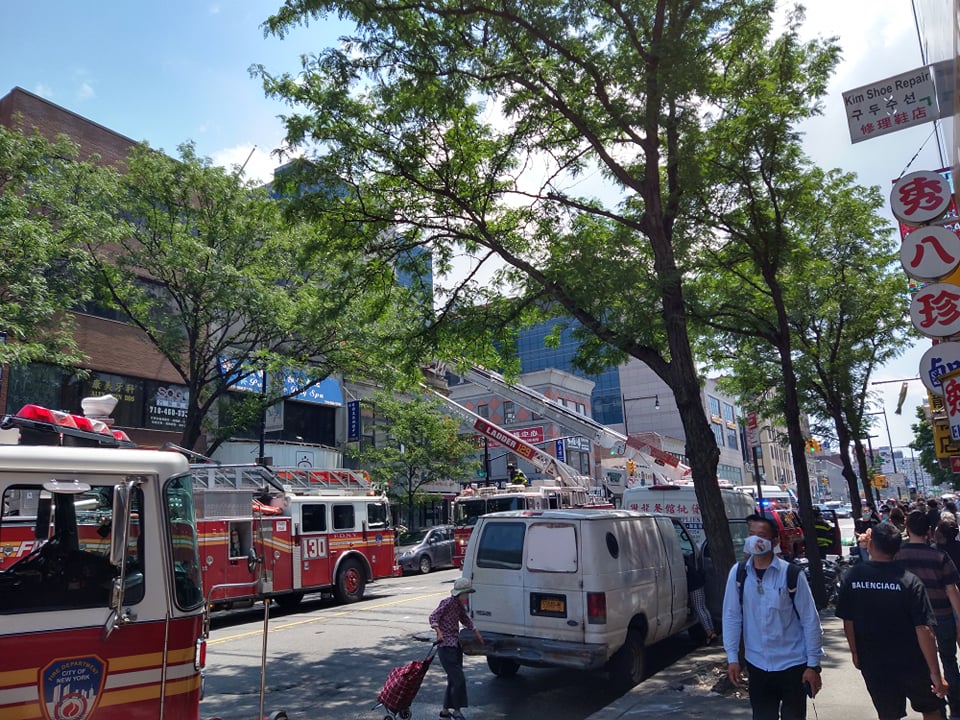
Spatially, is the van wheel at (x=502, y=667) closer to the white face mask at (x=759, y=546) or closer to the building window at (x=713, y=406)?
the white face mask at (x=759, y=546)

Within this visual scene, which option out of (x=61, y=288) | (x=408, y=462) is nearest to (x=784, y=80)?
(x=61, y=288)

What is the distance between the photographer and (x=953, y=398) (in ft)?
27.1

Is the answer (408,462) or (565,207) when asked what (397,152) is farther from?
(408,462)

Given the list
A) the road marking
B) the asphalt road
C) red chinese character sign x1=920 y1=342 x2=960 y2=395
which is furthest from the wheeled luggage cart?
red chinese character sign x1=920 y1=342 x2=960 y2=395

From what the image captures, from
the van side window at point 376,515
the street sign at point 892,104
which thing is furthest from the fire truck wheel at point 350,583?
the street sign at point 892,104

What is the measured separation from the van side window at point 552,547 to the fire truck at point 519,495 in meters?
13.4

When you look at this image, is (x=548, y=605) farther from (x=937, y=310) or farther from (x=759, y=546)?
(x=937, y=310)

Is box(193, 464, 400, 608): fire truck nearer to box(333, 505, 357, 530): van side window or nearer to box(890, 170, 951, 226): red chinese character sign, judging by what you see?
box(333, 505, 357, 530): van side window

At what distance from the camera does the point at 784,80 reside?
1198 centimetres

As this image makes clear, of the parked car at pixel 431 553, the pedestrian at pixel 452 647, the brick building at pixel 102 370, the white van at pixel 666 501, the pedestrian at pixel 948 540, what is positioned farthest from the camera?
the parked car at pixel 431 553

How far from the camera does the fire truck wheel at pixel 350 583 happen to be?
56.9ft

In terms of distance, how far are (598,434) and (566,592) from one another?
798 inches

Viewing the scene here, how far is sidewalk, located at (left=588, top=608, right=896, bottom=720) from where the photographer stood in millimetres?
6988

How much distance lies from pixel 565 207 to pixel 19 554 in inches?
397
